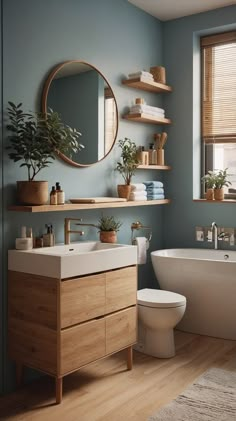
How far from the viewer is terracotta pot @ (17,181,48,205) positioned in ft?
9.42

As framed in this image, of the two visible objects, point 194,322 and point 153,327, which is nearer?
point 153,327

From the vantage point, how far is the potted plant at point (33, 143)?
9.37 feet

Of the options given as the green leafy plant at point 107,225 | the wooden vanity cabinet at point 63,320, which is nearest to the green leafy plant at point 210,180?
the green leafy plant at point 107,225

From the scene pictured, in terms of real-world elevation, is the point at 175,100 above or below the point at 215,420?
above

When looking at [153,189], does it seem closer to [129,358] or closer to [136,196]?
[136,196]

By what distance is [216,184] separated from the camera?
169 inches

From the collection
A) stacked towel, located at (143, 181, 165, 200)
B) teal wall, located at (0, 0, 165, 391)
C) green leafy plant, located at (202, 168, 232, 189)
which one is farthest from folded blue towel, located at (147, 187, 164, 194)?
green leafy plant, located at (202, 168, 232, 189)

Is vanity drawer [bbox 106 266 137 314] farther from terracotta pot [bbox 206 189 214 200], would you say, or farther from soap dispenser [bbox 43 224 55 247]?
terracotta pot [bbox 206 189 214 200]

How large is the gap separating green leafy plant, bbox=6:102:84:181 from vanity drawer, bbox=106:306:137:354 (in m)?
1.06

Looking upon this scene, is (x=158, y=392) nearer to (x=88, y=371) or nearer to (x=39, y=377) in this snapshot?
(x=88, y=371)

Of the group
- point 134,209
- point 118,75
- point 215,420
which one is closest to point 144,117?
point 118,75

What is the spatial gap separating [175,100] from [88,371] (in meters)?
2.62

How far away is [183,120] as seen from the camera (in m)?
4.50

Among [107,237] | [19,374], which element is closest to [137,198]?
[107,237]
